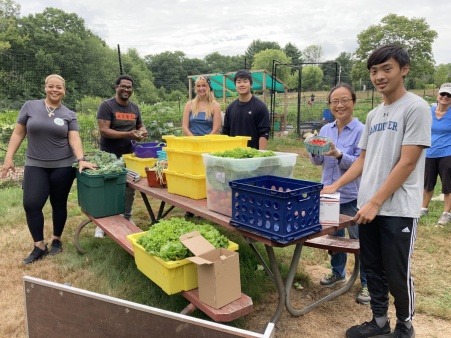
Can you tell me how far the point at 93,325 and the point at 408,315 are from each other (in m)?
1.92

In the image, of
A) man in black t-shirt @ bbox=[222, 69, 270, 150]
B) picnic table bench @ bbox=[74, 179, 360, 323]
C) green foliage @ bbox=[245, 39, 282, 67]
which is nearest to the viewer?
picnic table bench @ bbox=[74, 179, 360, 323]

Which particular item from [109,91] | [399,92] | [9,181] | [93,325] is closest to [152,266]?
[93,325]

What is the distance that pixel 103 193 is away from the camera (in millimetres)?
3682

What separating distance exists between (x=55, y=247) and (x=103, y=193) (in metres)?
0.96

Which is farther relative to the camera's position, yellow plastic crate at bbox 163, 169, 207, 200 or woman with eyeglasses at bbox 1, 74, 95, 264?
woman with eyeglasses at bbox 1, 74, 95, 264

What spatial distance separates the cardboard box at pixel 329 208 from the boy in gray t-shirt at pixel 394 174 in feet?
0.49

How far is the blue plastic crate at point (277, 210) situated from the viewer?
79.3 inches

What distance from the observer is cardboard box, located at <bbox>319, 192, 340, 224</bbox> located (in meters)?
2.31

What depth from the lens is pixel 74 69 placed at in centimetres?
4591

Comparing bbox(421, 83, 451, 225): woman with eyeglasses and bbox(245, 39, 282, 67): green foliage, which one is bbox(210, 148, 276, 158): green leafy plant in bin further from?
bbox(245, 39, 282, 67): green foliage

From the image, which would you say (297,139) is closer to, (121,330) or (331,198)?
(331,198)

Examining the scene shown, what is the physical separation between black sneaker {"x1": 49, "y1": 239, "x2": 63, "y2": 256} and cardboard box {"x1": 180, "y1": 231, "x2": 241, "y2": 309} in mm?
2334

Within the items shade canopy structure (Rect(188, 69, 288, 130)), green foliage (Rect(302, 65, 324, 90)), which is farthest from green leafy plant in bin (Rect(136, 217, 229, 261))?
green foliage (Rect(302, 65, 324, 90))

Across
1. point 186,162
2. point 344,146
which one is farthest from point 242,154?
Answer: point 344,146
